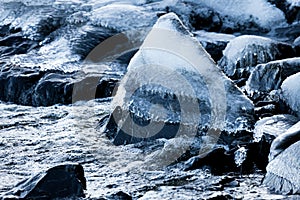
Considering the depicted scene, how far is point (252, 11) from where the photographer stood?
39.9 ft

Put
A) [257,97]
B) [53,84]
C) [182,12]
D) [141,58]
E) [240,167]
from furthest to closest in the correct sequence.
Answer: [182,12]
[53,84]
[257,97]
[141,58]
[240,167]

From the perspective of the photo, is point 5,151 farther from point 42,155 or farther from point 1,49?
point 1,49

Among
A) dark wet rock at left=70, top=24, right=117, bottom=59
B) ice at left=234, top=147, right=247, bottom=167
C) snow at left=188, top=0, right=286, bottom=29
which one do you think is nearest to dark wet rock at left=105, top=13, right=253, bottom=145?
ice at left=234, top=147, right=247, bottom=167

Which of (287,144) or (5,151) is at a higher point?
(287,144)

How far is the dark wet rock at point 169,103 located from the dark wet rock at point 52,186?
150 cm

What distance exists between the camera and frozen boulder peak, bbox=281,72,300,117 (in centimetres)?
634

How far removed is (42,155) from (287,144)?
8.02 ft

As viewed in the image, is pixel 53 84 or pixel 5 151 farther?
pixel 53 84

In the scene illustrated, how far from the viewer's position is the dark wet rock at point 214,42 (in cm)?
1003

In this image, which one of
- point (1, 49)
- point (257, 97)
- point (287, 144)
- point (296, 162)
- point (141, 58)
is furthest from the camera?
point (1, 49)

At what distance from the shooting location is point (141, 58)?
276 inches

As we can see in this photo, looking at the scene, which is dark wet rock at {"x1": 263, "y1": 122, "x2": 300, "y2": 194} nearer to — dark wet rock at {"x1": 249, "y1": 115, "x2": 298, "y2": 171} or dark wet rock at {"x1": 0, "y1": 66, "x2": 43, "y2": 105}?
dark wet rock at {"x1": 249, "y1": 115, "x2": 298, "y2": 171}

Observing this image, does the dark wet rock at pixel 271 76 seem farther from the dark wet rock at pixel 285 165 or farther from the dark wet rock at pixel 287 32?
the dark wet rock at pixel 285 165

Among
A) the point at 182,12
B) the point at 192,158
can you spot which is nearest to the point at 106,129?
the point at 192,158
